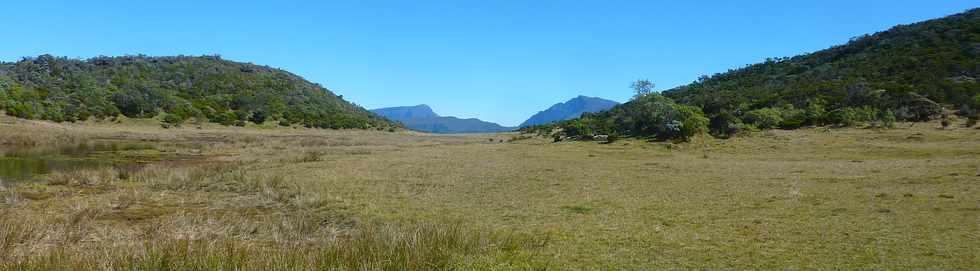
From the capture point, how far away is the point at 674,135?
43469mm

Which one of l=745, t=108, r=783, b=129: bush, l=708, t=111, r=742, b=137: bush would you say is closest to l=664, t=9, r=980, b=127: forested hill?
l=745, t=108, r=783, b=129: bush

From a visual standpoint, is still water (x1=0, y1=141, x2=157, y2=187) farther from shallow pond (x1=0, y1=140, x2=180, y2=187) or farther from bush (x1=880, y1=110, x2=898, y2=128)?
bush (x1=880, y1=110, x2=898, y2=128)

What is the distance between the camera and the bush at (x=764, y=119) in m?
48.0

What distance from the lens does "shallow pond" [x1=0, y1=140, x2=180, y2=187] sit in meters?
24.8

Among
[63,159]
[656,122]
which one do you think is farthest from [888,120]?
[63,159]

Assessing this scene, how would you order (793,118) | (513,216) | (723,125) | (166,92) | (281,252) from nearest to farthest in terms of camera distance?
(281,252), (513,216), (723,125), (793,118), (166,92)

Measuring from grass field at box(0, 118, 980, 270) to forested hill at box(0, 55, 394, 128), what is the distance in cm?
5444

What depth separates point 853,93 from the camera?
55219 millimetres

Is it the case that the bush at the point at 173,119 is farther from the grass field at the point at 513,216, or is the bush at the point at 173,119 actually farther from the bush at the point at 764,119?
the bush at the point at 764,119

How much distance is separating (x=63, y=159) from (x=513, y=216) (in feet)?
94.7

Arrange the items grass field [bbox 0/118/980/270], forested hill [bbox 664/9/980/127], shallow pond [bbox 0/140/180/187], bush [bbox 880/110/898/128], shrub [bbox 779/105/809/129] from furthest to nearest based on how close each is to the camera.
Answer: forested hill [bbox 664/9/980/127] < shrub [bbox 779/105/809/129] < bush [bbox 880/110/898/128] < shallow pond [bbox 0/140/180/187] < grass field [bbox 0/118/980/270]

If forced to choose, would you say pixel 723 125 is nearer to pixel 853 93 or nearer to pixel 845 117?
pixel 845 117

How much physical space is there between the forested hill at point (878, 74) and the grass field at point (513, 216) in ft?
88.1

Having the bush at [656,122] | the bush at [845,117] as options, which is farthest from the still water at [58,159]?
the bush at [845,117]
